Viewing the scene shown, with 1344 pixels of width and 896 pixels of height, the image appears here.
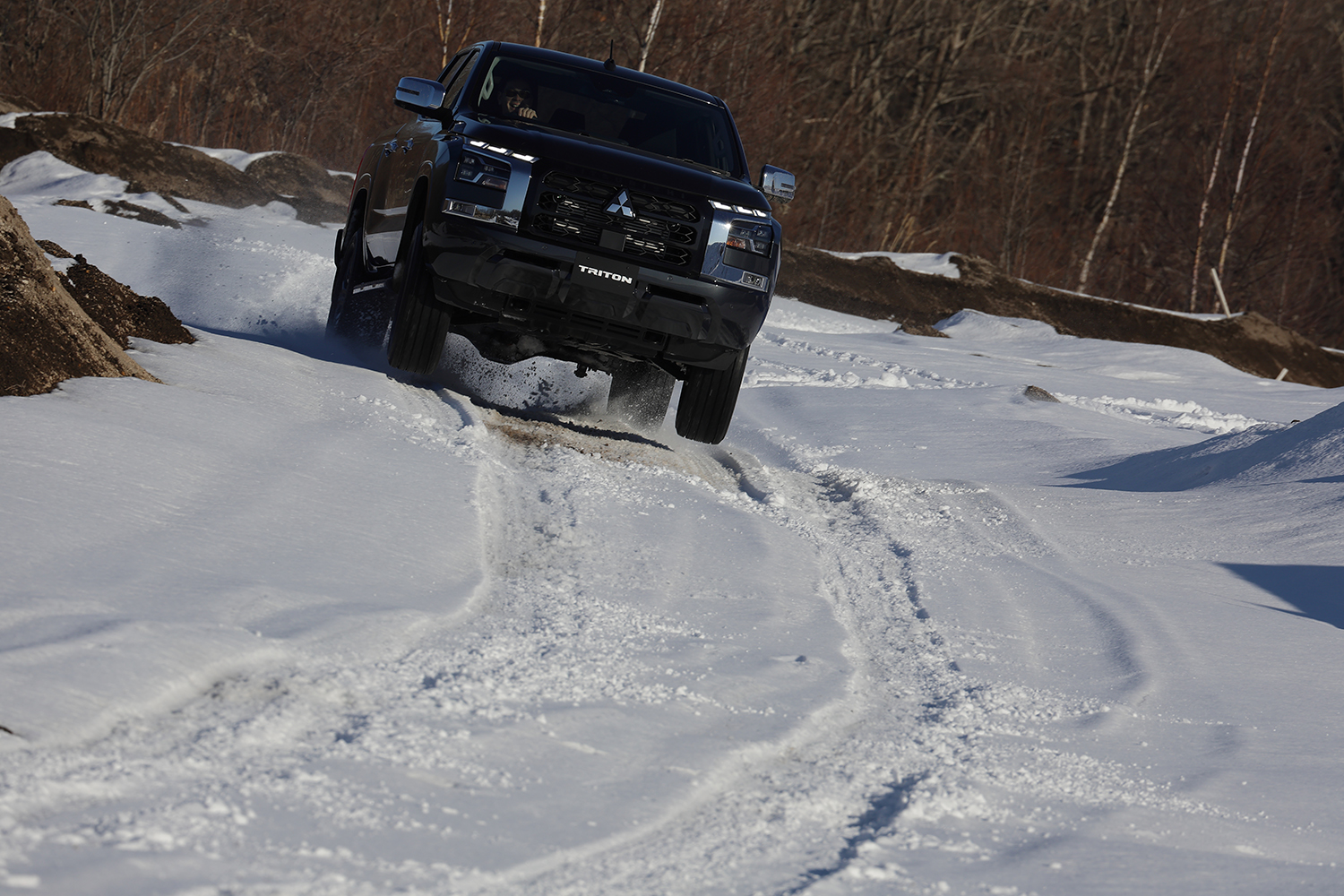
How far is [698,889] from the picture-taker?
2.54 m

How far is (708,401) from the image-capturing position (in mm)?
7078

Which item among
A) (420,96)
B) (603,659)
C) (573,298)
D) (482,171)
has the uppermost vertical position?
(420,96)

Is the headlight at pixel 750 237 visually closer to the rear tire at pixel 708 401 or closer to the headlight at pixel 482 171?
the rear tire at pixel 708 401

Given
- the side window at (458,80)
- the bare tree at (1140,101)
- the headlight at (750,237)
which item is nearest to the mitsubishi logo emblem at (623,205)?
the headlight at (750,237)

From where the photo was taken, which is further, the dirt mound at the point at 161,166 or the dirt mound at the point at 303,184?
the dirt mound at the point at 303,184

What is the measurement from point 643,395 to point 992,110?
92.5ft

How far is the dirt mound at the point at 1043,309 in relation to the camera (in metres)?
20.8

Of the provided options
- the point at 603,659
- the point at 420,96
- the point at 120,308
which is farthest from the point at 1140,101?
the point at 603,659

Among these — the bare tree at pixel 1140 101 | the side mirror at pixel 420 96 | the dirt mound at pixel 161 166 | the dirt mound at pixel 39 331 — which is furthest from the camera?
the bare tree at pixel 1140 101

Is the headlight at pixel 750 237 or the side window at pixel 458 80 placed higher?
the side window at pixel 458 80

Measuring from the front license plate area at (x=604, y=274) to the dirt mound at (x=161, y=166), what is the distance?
12024 mm

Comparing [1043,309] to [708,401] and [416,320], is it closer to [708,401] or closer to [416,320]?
[708,401]

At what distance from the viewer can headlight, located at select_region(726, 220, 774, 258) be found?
21.2 feet

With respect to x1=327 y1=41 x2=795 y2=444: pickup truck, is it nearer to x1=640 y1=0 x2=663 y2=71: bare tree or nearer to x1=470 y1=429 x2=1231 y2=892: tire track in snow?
x1=470 y1=429 x2=1231 y2=892: tire track in snow
